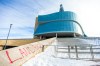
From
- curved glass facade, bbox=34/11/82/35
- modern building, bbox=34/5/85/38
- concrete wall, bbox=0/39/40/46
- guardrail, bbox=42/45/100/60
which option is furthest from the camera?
curved glass facade, bbox=34/11/82/35

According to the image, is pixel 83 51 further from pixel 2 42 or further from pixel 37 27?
pixel 37 27

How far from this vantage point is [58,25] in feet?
136

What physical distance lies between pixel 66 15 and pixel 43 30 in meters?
11.1

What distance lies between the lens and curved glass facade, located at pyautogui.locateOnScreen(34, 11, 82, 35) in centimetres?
4080

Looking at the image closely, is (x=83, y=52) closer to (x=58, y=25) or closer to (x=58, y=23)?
(x=58, y=25)

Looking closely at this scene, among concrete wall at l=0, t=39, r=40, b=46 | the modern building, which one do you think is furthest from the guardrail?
the modern building

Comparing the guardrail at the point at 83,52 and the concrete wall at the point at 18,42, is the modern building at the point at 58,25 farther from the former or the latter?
the guardrail at the point at 83,52

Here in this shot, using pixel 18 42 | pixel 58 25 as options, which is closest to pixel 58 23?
pixel 58 25

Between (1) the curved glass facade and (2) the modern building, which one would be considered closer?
(2) the modern building

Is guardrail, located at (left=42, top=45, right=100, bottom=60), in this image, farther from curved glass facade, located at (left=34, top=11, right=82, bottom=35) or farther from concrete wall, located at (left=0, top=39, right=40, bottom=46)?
curved glass facade, located at (left=34, top=11, right=82, bottom=35)

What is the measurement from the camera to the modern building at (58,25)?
40562 mm

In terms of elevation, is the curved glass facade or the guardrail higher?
the curved glass facade

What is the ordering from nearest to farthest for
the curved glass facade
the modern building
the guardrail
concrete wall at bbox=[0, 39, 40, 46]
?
the guardrail < concrete wall at bbox=[0, 39, 40, 46] < the modern building < the curved glass facade

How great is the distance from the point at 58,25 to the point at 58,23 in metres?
1.12
